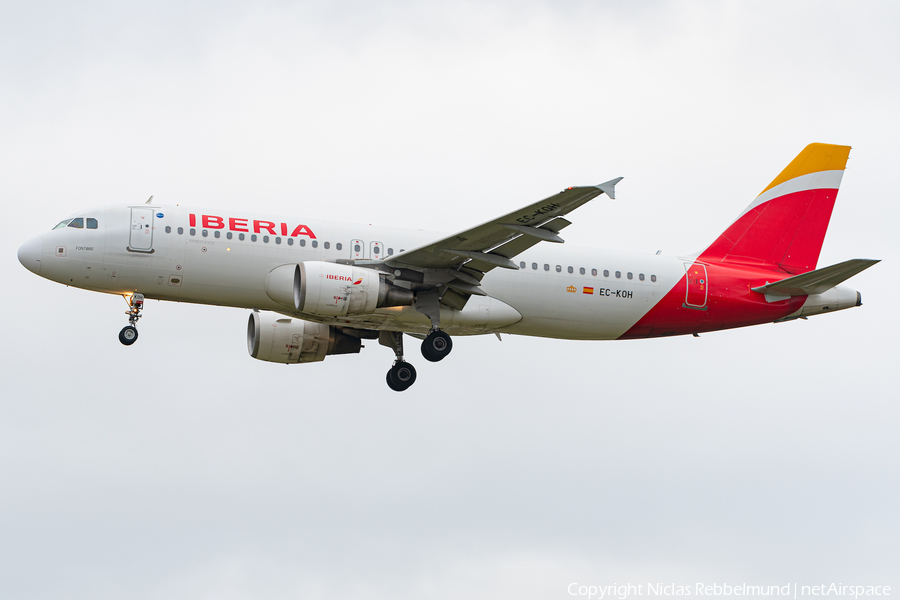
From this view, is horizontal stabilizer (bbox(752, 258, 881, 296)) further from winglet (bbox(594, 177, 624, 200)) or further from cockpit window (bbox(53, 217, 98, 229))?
cockpit window (bbox(53, 217, 98, 229))

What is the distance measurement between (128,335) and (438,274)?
363 inches

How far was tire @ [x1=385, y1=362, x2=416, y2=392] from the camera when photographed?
3431cm

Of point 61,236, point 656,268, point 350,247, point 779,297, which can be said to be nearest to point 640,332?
point 656,268

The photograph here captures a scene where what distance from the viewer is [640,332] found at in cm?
3350

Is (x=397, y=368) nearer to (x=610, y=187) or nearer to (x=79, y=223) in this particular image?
(x=79, y=223)

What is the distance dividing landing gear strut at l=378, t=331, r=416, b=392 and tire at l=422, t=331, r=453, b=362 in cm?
335

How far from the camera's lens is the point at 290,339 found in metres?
34.3

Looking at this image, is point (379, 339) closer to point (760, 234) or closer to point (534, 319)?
point (534, 319)

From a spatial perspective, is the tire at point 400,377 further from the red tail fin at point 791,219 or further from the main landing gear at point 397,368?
the red tail fin at point 791,219

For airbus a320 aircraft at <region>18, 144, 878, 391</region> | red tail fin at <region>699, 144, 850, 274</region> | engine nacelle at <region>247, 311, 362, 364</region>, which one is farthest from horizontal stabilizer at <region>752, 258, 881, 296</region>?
engine nacelle at <region>247, 311, 362, 364</region>

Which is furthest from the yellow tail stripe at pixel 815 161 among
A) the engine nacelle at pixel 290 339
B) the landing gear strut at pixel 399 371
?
the engine nacelle at pixel 290 339

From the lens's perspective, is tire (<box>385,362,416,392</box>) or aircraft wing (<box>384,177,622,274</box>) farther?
tire (<box>385,362,416,392</box>)

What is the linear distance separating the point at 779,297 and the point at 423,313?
475 inches

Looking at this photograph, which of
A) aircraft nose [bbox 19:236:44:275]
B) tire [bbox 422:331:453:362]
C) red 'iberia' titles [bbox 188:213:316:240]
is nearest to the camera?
aircraft nose [bbox 19:236:44:275]
